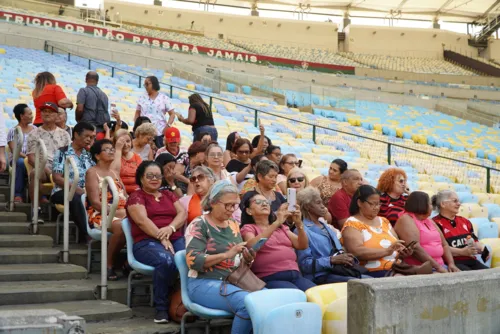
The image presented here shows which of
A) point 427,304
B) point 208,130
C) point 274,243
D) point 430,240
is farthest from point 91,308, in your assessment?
point 208,130

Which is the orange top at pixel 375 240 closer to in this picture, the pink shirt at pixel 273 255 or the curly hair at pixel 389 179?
the pink shirt at pixel 273 255

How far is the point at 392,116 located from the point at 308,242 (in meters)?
23.1

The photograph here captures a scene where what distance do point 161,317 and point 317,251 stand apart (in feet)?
4.73

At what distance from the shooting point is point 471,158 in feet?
65.0

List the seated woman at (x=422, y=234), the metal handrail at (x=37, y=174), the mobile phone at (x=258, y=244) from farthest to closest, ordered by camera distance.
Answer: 1. the metal handrail at (x=37, y=174)
2. the seated woman at (x=422, y=234)
3. the mobile phone at (x=258, y=244)

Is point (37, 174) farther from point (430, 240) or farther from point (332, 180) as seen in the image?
point (430, 240)

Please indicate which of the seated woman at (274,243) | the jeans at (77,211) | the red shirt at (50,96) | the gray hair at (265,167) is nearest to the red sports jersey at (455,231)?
the gray hair at (265,167)

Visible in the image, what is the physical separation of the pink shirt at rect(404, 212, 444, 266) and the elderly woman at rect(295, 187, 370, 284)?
0.79 m

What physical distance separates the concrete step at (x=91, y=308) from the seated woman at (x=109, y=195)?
1.81ft

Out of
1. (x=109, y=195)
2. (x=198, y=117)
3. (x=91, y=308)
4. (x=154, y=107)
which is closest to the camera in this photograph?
(x=91, y=308)

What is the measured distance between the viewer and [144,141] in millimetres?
8398

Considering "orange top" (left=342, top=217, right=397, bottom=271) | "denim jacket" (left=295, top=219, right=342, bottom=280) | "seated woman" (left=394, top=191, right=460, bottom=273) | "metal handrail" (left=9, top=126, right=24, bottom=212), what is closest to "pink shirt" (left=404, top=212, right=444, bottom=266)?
"seated woman" (left=394, top=191, right=460, bottom=273)

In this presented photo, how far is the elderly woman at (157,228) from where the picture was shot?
5770 millimetres

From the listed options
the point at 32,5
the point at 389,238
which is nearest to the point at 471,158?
the point at 389,238
